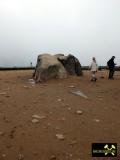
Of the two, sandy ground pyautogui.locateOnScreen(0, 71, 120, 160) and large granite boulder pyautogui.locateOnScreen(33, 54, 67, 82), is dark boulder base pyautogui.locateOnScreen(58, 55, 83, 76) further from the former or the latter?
sandy ground pyautogui.locateOnScreen(0, 71, 120, 160)

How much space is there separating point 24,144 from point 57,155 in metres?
1.10

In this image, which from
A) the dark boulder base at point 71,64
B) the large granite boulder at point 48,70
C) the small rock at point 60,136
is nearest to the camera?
the small rock at point 60,136

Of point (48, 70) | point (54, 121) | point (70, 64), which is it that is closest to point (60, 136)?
point (54, 121)

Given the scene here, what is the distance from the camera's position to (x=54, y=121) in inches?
524

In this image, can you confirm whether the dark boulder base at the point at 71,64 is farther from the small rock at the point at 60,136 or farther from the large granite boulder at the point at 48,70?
the small rock at the point at 60,136

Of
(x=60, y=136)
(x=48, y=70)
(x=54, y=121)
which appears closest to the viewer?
(x=60, y=136)

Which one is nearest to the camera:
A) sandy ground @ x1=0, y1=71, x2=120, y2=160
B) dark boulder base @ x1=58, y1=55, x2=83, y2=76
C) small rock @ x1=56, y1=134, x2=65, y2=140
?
sandy ground @ x1=0, y1=71, x2=120, y2=160

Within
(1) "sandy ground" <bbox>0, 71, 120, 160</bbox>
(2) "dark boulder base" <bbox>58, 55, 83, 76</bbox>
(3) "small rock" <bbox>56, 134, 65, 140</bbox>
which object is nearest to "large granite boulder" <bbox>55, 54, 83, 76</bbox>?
(2) "dark boulder base" <bbox>58, 55, 83, 76</bbox>

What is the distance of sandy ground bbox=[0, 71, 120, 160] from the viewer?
11.3 m

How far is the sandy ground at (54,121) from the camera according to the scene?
11.3 meters

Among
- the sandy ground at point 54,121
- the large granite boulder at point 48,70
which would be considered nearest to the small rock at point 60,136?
the sandy ground at point 54,121

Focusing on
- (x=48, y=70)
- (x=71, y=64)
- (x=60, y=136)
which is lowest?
(x=60, y=136)

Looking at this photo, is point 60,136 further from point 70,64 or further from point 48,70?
point 70,64

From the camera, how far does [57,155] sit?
36.2ft
